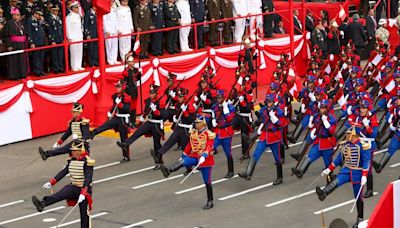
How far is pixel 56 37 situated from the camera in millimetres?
29984

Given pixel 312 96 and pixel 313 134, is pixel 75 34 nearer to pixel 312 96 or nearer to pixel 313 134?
pixel 312 96

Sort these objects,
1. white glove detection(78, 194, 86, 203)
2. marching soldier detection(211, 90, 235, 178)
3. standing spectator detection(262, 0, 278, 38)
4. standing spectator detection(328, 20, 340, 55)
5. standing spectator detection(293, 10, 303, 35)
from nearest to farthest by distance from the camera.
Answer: white glove detection(78, 194, 86, 203) < marching soldier detection(211, 90, 235, 178) < standing spectator detection(328, 20, 340, 55) < standing spectator detection(262, 0, 278, 38) < standing spectator detection(293, 10, 303, 35)

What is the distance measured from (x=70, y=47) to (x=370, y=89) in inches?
324

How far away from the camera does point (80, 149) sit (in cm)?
2050

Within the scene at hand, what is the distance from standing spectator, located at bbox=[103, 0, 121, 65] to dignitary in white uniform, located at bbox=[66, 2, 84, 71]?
28.8 inches

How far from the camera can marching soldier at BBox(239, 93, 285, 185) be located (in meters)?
23.8

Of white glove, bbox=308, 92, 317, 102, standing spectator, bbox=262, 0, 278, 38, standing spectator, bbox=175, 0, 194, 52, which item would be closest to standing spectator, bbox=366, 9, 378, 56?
standing spectator, bbox=262, 0, 278, 38

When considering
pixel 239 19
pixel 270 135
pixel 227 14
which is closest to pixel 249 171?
pixel 270 135

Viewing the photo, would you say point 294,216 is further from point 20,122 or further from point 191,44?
point 191,44

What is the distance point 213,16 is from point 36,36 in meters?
5.94

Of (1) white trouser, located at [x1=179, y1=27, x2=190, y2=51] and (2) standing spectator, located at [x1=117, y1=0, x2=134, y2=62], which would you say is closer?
(2) standing spectator, located at [x1=117, y1=0, x2=134, y2=62]

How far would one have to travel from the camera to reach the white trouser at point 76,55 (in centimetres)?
3023

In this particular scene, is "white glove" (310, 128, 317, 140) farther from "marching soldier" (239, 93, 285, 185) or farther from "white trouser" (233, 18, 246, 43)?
"white trouser" (233, 18, 246, 43)

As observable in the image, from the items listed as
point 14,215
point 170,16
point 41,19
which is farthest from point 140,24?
point 14,215
